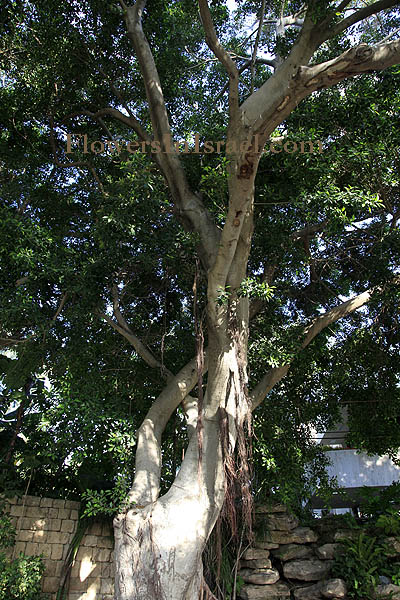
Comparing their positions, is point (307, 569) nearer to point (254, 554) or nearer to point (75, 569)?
point (254, 554)

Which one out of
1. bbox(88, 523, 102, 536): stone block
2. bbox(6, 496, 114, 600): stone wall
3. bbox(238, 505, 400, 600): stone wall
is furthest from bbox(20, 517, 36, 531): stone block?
bbox(238, 505, 400, 600): stone wall

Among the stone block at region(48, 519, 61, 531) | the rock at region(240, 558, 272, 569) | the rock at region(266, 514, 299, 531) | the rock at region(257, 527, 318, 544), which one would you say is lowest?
the rock at region(240, 558, 272, 569)

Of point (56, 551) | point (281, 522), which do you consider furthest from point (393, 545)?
point (56, 551)

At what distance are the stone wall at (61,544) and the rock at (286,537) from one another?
A: 230 cm

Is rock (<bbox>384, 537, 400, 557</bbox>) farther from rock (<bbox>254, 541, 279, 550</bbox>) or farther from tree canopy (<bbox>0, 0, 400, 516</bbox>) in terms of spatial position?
rock (<bbox>254, 541, 279, 550</bbox>)

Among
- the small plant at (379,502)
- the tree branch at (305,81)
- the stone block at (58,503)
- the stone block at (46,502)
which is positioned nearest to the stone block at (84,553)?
the stone block at (58,503)

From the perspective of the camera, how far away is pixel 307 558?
6.90 metres

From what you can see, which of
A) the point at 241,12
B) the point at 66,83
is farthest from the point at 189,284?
the point at 241,12

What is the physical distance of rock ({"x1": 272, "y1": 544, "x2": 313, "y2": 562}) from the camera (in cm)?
688

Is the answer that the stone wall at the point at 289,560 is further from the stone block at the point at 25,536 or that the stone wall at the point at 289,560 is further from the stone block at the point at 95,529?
the stone block at the point at 25,536

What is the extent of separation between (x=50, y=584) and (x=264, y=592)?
298cm

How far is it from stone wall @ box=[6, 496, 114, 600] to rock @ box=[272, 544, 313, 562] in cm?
249

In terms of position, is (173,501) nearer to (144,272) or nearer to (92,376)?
(92,376)

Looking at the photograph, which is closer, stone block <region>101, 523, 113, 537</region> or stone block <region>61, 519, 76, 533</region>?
stone block <region>61, 519, 76, 533</region>
